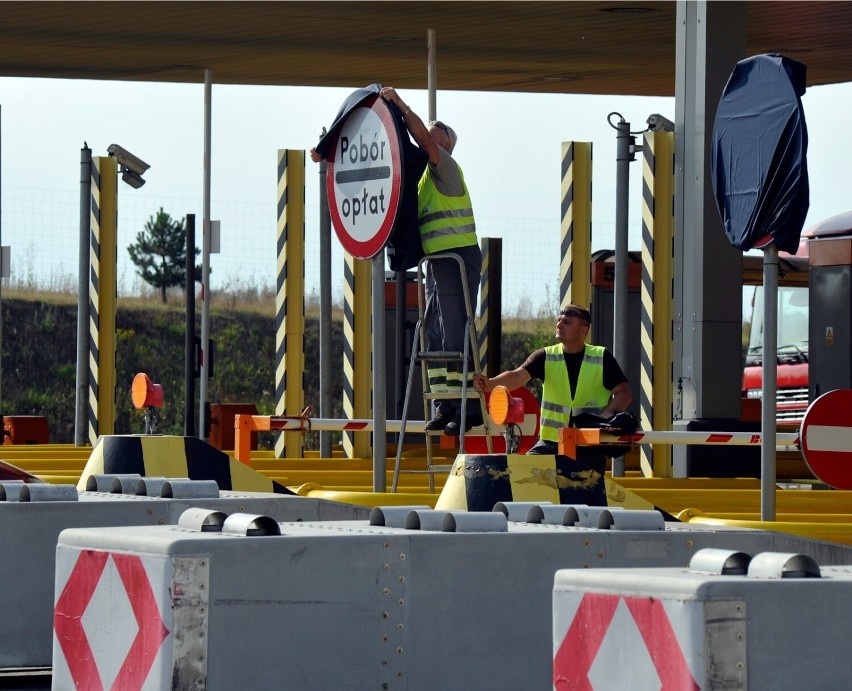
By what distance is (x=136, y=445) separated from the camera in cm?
963

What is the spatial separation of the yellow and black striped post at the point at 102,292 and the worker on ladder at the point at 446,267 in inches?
214

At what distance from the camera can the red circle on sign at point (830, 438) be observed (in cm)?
926

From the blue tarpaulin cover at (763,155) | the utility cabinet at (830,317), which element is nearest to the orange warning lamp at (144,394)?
the blue tarpaulin cover at (763,155)

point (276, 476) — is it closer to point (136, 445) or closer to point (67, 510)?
point (136, 445)

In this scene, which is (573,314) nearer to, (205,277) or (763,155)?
(763,155)

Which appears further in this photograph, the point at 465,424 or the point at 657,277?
the point at 657,277

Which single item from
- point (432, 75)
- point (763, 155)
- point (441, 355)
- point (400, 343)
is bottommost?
point (441, 355)

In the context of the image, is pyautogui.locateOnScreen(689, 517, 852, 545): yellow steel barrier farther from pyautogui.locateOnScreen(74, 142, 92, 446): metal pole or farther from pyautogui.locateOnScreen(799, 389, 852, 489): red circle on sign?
pyautogui.locateOnScreen(74, 142, 92, 446): metal pole

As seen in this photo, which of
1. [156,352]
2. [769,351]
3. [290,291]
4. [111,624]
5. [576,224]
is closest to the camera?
[111,624]

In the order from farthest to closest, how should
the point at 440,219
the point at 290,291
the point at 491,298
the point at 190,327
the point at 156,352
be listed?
the point at 156,352 → the point at 491,298 → the point at 190,327 → the point at 290,291 → the point at 440,219

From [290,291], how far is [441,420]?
193 inches

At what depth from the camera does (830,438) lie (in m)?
9.38

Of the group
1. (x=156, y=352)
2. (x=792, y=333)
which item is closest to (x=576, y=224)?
(x=792, y=333)

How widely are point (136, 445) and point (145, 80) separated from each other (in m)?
11.5
